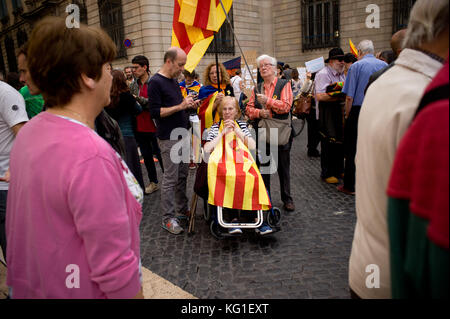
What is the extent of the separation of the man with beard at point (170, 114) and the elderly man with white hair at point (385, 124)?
9.17 ft

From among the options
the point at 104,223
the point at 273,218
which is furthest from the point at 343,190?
the point at 104,223

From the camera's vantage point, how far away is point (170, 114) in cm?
372

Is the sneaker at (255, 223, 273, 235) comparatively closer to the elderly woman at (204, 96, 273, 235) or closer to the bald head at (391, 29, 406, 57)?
the elderly woman at (204, 96, 273, 235)

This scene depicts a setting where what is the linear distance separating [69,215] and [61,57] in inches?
20.8

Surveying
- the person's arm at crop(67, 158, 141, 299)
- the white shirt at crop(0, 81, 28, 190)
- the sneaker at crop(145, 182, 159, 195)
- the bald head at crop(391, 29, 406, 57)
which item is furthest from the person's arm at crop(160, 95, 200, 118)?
the person's arm at crop(67, 158, 141, 299)

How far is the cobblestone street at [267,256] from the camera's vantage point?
2.70 meters

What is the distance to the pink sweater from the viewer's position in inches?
40.5

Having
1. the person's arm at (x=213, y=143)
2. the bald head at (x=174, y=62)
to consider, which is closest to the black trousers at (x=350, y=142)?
the person's arm at (x=213, y=143)

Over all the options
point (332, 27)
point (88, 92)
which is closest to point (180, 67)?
point (88, 92)

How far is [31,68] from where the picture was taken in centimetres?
112

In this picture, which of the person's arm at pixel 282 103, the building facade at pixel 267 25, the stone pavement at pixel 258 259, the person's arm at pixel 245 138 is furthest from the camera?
Result: the building facade at pixel 267 25

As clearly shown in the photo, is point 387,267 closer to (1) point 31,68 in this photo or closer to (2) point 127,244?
(2) point 127,244

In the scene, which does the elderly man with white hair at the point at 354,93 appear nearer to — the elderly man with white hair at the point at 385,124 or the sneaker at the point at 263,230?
the sneaker at the point at 263,230

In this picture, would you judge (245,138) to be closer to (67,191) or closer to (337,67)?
(337,67)
